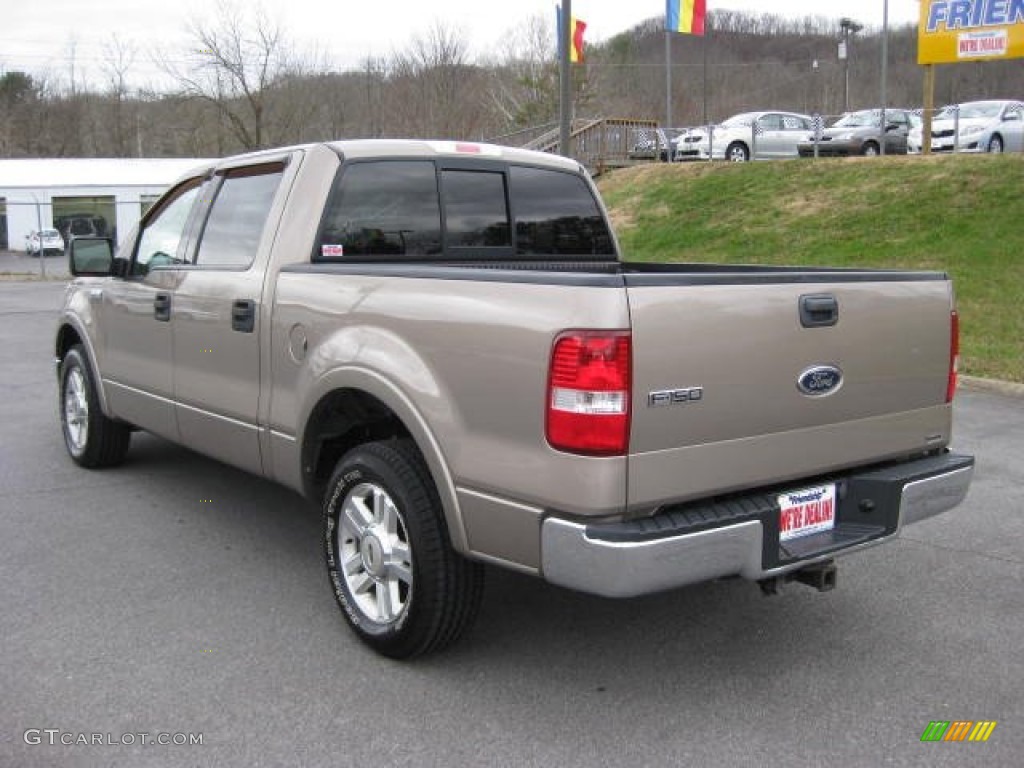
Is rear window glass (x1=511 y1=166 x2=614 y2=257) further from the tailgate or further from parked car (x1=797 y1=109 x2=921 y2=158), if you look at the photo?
parked car (x1=797 y1=109 x2=921 y2=158)

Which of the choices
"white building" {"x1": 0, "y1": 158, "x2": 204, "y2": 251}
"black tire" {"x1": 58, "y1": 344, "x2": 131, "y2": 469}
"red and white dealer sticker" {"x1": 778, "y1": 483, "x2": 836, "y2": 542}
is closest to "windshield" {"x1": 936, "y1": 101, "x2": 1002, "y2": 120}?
"black tire" {"x1": 58, "y1": 344, "x2": 131, "y2": 469}

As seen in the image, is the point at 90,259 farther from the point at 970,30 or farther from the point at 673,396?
the point at 970,30

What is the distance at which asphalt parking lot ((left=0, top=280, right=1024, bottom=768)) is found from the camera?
3.08 metres

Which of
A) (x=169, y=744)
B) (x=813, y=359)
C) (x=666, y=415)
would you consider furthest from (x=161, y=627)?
(x=813, y=359)


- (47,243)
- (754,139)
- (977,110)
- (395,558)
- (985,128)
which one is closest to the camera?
(395,558)

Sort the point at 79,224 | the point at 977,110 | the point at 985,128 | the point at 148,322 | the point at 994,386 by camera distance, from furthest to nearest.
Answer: the point at 79,224 → the point at 977,110 → the point at 985,128 → the point at 994,386 → the point at 148,322

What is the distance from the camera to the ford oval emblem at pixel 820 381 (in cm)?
330

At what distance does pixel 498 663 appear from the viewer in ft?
12.0

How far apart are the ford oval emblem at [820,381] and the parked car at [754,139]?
2241 centimetres

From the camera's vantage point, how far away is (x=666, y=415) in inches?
117

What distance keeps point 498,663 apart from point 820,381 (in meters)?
1.52

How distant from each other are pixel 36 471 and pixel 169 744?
12.6 feet

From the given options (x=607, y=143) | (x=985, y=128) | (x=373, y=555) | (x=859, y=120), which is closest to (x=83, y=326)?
(x=373, y=555)

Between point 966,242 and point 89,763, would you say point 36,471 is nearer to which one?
point 89,763
